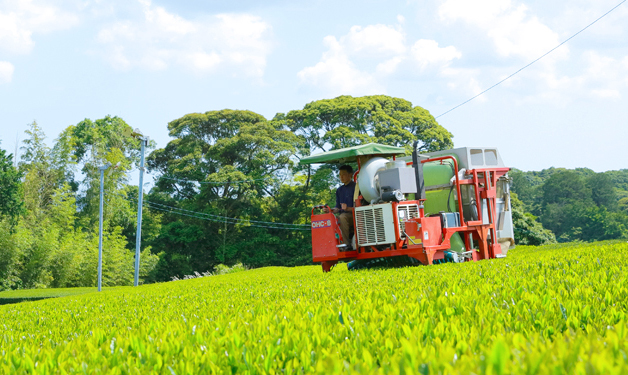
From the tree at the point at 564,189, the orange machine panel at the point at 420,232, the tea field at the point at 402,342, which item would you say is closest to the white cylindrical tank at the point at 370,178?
the orange machine panel at the point at 420,232

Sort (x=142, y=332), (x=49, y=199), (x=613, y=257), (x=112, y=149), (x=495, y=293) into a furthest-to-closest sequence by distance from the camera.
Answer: (x=112, y=149) < (x=49, y=199) < (x=613, y=257) < (x=495, y=293) < (x=142, y=332)

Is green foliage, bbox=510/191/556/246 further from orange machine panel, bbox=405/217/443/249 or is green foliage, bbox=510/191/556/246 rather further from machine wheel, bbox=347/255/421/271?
orange machine panel, bbox=405/217/443/249

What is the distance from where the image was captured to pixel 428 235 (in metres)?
10.8

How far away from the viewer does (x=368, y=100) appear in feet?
135

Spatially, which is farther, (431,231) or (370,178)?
(370,178)

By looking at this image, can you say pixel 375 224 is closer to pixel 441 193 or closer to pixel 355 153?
pixel 355 153

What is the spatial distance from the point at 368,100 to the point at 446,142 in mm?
6889

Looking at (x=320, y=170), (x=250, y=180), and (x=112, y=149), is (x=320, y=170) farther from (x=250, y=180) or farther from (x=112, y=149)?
(x=112, y=149)

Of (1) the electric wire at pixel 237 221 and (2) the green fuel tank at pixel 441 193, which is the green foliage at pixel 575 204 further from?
(2) the green fuel tank at pixel 441 193

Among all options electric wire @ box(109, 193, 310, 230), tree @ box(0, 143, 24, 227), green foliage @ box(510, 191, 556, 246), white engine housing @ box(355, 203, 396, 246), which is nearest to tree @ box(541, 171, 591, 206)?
green foliage @ box(510, 191, 556, 246)

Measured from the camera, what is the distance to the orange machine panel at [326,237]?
11.3m

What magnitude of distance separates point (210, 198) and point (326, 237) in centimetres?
3092

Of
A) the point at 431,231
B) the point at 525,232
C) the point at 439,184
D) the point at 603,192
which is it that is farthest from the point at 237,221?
the point at 603,192

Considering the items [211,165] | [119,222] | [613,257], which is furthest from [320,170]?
[613,257]
